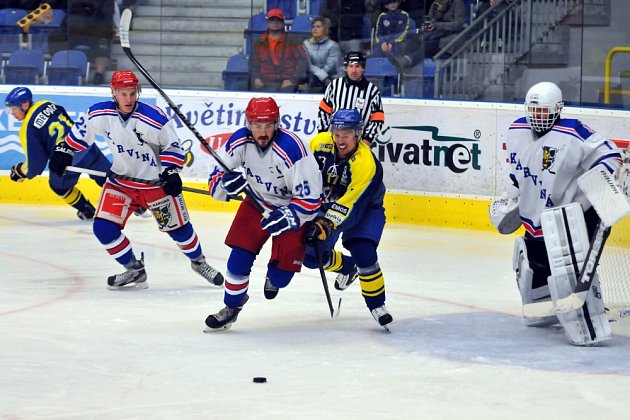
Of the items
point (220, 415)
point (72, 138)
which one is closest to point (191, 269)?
point (72, 138)

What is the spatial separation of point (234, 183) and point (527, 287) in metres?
1.28

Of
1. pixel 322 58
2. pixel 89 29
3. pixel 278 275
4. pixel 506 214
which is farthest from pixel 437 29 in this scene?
pixel 278 275

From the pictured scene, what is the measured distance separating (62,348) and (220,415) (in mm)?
1161

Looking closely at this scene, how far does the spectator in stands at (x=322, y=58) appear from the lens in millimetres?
8539

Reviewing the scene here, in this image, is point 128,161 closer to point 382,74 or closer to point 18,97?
point 18,97

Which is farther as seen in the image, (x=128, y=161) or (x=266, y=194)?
(x=128, y=161)

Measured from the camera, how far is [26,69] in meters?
9.10

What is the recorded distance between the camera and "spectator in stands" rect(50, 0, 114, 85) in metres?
9.06

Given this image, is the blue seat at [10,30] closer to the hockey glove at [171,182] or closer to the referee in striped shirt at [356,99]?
the referee in striped shirt at [356,99]

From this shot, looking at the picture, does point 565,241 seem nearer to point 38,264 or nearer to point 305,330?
point 305,330

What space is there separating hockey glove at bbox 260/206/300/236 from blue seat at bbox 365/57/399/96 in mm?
3853

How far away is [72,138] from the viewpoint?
5.78m

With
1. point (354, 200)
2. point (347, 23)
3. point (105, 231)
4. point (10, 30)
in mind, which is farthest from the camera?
point (10, 30)

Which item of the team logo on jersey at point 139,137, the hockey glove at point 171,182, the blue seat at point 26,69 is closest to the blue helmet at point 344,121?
the hockey glove at point 171,182
